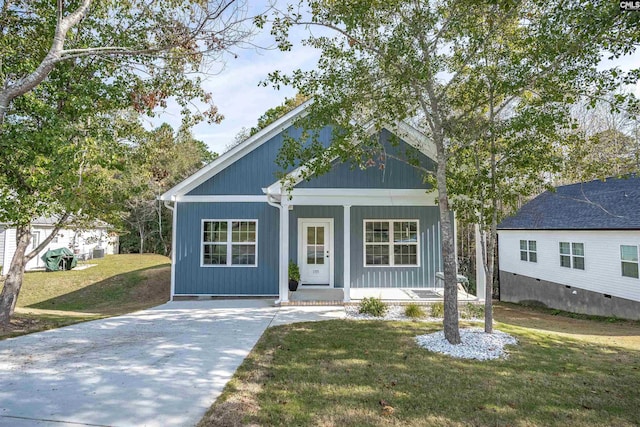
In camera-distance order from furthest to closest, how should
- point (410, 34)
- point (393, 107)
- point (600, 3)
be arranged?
point (393, 107)
point (410, 34)
point (600, 3)

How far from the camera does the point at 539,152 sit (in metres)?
6.58

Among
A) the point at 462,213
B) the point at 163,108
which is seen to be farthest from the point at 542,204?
the point at 163,108

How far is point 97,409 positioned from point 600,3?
26.4ft

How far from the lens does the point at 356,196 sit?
9531mm

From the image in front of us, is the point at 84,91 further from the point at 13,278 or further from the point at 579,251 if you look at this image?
the point at 579,251

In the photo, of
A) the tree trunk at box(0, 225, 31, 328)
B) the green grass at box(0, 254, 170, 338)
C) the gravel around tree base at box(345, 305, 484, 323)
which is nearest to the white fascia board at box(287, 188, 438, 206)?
the gravel around tree base at box(345, 305, 484, 323)

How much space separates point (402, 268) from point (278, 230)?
404 centimetres

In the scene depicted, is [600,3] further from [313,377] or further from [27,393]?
[27,393]

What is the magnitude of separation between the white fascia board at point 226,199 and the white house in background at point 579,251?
865cm

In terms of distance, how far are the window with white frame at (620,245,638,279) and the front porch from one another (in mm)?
5939

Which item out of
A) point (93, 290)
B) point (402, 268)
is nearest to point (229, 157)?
point (402, 268)

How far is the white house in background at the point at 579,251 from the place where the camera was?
12203mm

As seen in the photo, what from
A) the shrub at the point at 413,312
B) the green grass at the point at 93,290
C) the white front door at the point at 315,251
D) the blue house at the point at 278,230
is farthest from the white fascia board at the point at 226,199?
the shrub at the point at 413,312

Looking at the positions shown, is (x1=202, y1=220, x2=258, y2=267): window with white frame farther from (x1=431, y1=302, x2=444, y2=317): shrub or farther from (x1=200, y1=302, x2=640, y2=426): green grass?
(x1=431, y1=302, x2=444, y2=317): shrub
